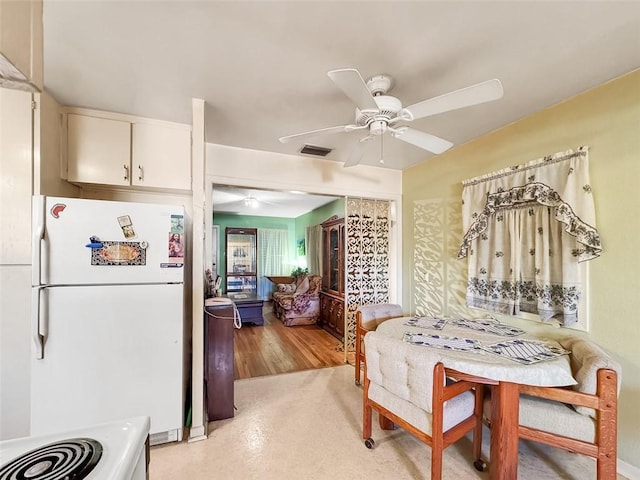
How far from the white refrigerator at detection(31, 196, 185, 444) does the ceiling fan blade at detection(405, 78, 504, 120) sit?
1.68 m

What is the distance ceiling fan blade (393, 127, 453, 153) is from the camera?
1.83 metres

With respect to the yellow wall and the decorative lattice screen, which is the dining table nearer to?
the yellow wall

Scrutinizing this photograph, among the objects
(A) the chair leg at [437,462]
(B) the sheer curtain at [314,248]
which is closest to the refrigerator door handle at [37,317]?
(A) the chair leg at [437,462]

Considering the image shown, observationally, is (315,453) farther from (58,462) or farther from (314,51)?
(314,51)

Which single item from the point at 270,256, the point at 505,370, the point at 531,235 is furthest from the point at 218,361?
the point at 270,256

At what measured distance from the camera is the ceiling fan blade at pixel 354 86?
125 centimetres

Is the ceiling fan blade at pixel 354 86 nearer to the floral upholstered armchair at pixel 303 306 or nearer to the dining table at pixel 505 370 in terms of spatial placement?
the dining table at pixel 505 370

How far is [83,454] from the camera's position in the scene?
0.68 metres

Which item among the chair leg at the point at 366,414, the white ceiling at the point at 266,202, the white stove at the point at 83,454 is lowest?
the chair leg at the point at 366,414

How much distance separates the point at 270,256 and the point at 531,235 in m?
6.09

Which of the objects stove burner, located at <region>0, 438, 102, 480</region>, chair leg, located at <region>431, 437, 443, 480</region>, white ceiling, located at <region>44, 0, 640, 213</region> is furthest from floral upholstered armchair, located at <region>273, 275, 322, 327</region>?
stove burner, located at <region>0, 438, 102, 480</region>

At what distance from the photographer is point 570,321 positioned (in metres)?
1.95

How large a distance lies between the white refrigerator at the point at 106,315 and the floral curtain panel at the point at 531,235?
2509mm

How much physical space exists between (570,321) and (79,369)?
3.18 m
